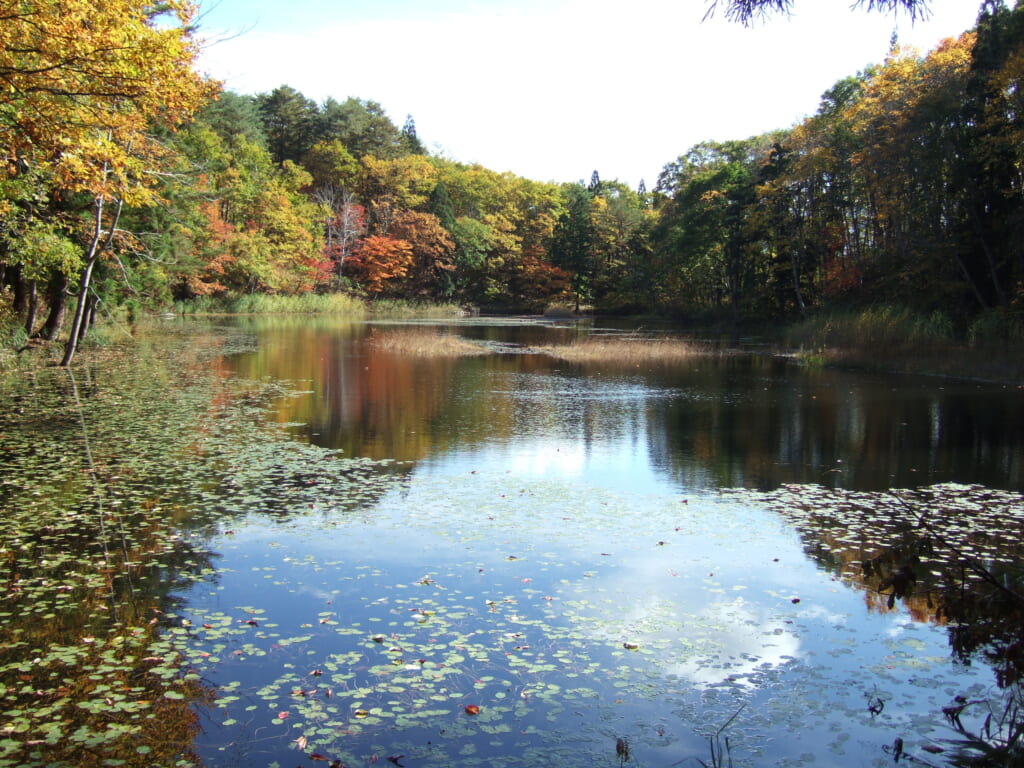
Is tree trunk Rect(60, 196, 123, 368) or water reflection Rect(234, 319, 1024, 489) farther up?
tree trunk Rect(60, 196, 123, 368)

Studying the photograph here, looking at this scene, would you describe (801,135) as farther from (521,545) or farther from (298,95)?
(298,95)

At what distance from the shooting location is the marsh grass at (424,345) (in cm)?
2653

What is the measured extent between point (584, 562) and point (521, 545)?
65 centimetres

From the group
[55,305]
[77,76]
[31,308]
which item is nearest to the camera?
[77,76]

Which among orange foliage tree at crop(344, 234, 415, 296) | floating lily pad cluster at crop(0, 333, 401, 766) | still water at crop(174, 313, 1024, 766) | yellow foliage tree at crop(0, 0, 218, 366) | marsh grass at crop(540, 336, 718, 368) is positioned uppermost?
orange foliage tree at crop(344, 234, 415, 296)

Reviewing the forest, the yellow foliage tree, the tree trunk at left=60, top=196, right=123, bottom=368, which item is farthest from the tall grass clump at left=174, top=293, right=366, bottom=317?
the yellow foliage tree

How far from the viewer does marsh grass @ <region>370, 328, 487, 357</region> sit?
87.1 feet

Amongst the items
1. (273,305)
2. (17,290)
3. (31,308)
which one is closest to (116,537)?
(31,308)

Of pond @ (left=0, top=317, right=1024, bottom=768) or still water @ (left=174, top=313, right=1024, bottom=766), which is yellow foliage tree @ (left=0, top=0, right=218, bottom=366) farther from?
still water @ (left=174, top=313, right=1024, bottom=766)

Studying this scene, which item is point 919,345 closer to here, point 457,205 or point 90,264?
point 90,264

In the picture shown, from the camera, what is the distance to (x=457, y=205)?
72500 mm

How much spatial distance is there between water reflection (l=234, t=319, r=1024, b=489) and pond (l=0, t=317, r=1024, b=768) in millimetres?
114

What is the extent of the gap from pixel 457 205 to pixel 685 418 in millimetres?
61443

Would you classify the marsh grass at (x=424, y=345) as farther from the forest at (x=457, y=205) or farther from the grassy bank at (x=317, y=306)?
the grassy bank at (x=317, y=306)
